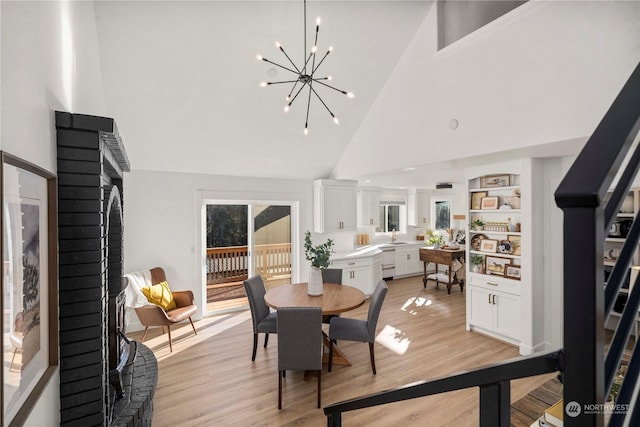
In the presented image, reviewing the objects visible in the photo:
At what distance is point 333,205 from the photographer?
605cm

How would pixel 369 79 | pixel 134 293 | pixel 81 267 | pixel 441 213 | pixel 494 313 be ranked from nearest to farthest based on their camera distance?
pixel 81 267
pixel 134 293
pixel 494 313
pixel 369 79
pixel 441 213

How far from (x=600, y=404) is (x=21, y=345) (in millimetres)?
1483

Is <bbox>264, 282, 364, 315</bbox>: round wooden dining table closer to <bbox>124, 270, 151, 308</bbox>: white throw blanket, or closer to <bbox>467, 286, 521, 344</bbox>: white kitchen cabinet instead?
<bbox>124, 270, 151, 308</bbox>: white throw blanket

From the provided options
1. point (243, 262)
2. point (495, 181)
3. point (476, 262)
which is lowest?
point (243, 262)

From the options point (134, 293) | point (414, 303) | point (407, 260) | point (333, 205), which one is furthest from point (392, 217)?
point (134, 293)

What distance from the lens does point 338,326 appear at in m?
3.54

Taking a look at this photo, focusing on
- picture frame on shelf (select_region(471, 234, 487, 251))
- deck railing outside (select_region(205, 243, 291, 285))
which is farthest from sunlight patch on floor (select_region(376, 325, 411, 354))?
deck railing outside (select_region(205, 243, 291, 285))

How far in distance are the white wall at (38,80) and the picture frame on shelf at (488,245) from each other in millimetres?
4512

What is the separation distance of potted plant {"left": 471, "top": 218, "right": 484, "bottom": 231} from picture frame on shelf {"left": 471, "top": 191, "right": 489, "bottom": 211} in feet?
0.52

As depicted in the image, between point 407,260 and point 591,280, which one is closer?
point 591,280

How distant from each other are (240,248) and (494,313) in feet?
12.8

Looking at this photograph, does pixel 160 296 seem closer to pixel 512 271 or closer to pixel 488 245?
pixel 488 245

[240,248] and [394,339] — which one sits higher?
[240,248]

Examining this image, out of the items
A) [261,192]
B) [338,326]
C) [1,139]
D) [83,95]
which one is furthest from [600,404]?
[261,192]
